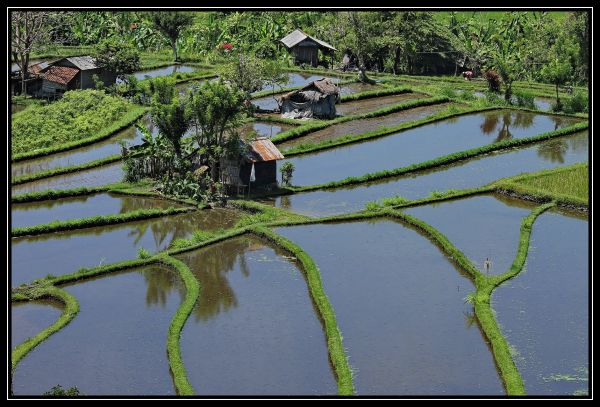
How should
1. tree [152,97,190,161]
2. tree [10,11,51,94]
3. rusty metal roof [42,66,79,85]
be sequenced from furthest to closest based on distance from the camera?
1. tree [10,11,51,94]
2. rusty metal roof [42,66,79,85]
3. tree [152,97,190,161]

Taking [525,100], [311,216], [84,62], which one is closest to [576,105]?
[525,100]

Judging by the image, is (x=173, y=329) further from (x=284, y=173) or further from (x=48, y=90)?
(x=48, y=90)

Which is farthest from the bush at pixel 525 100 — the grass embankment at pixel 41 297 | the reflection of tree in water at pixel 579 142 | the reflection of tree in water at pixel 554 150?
the grass embankment at pixel 41 297

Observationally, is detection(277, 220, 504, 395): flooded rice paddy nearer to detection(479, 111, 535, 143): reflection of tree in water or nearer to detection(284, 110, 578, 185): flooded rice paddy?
detection(284, 110, 578, 185): flooded rice paddy

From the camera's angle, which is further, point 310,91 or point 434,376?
point 310,91

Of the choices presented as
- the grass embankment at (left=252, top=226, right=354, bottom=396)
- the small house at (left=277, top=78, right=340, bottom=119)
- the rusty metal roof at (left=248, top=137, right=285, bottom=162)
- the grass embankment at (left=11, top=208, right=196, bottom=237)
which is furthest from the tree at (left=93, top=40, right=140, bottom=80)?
the grass embankment at (left=252, top=226, right=354, bottom=396)

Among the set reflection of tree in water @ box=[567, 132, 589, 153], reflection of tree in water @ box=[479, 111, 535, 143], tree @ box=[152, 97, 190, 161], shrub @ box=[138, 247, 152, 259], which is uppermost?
tree @ box=[152, 97, 190, 161]

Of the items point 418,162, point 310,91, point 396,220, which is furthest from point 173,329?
point 310,91
